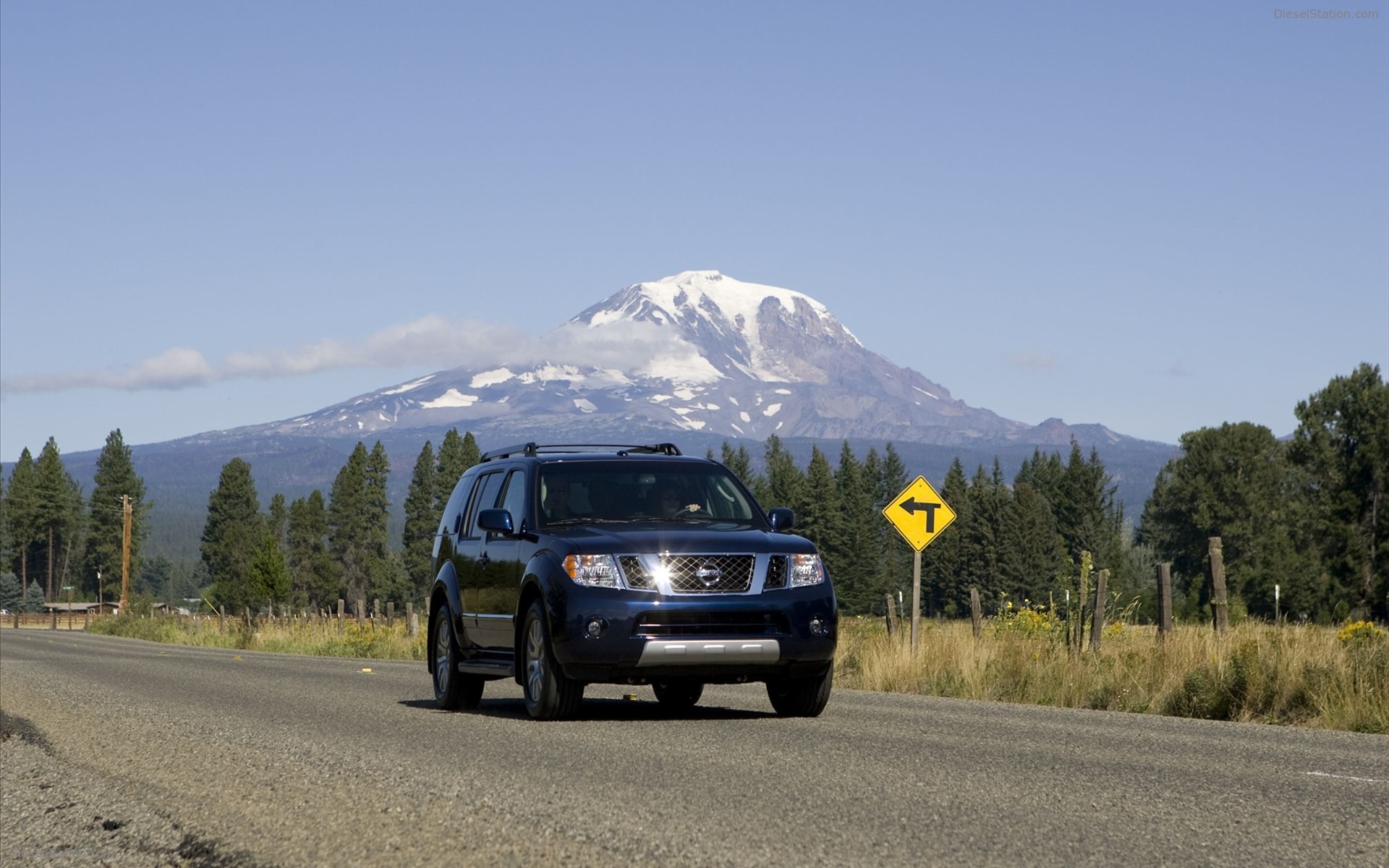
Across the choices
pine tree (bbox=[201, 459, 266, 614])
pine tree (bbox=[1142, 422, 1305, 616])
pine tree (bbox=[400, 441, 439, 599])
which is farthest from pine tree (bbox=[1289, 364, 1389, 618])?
pine tree (bbox=[201, 459, 266, 614])

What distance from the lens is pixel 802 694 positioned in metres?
12.2

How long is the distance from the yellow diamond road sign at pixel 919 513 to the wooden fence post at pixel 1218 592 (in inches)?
158

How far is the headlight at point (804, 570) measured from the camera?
11750mm

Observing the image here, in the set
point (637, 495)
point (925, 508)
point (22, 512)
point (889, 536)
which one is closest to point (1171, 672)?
point (637, 495)

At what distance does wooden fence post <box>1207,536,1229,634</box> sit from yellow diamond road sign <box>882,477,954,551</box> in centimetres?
402

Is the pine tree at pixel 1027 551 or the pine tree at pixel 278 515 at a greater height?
the pine tree at pixel 278 515

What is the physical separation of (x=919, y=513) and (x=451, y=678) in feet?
35.8

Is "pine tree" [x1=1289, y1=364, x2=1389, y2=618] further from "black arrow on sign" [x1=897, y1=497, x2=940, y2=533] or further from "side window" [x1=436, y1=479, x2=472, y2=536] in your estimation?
"side window" [x1=436, y1=479, x2=472, y2=536]

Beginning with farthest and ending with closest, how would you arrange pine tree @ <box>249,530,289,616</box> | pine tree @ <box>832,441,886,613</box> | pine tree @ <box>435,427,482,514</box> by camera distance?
1. pine tree @ <box>435,427,482,514</box>
2. pine tree @ <box>832,441,886,613</box>
3. pine tree @ <box>249,530,289,616</box>

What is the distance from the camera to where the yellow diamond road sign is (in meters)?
23.1

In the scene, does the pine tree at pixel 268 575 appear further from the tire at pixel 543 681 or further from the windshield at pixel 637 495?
the tire at pixel 543 681

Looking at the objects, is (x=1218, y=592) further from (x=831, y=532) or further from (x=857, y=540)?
(x=857, y=540)

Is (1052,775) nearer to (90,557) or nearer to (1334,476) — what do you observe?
(1334,476)

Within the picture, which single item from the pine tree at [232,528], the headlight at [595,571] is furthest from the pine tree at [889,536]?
the headlight at [595,571]
